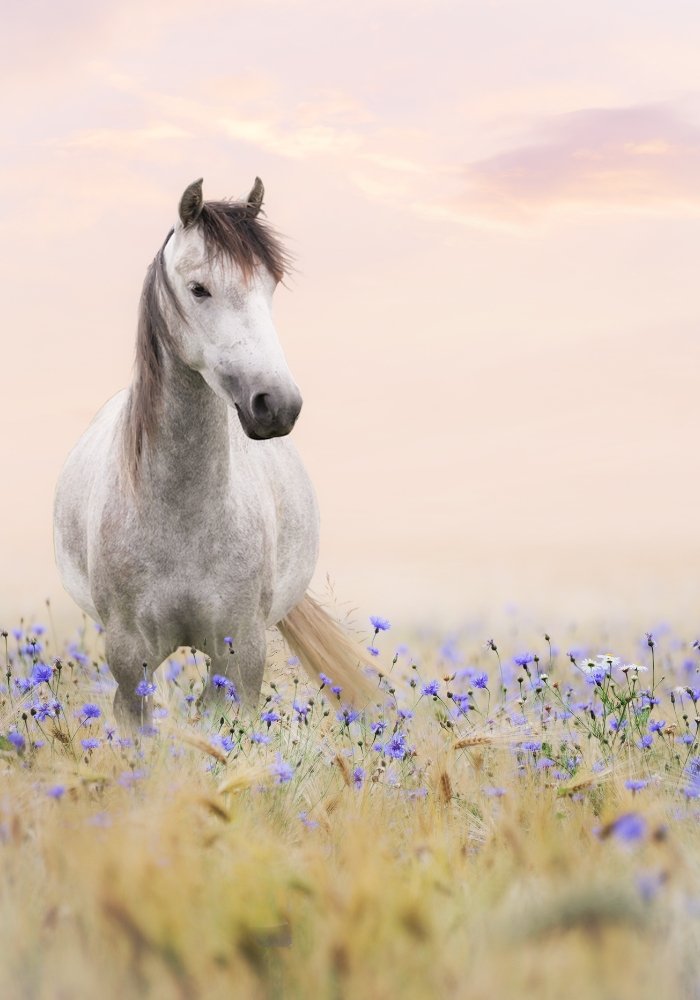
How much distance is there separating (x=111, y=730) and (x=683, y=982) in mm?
2900

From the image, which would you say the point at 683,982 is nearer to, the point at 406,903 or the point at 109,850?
the point at 406,903

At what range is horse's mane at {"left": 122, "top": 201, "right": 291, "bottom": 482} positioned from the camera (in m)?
3.92

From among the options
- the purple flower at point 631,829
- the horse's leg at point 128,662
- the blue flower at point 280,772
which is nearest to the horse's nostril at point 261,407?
the blue flower at point 280,772

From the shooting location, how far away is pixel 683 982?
191 cm

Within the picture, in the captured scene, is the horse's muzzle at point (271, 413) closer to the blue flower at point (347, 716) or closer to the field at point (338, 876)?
the field at point (338, 876)

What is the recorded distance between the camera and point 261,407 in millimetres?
3660

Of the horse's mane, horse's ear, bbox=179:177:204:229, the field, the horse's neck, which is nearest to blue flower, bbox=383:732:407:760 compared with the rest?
the field

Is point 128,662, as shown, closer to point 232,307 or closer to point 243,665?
point 243,665

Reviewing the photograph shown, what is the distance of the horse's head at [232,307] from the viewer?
144 inches

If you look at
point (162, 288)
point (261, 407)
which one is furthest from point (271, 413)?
point (162, 288)

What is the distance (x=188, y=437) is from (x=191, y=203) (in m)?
1.06

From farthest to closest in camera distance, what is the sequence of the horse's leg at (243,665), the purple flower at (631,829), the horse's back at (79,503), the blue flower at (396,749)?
1. the horse's back at (79,503)
2. the horse's leg at (243,665)
3. the blue flower at (396,749)
4. the purple flower at (631,829)

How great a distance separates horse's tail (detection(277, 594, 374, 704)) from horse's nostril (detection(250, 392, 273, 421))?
2.86 meters

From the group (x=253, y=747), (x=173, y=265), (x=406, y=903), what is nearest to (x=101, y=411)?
(x=173, y=265)
